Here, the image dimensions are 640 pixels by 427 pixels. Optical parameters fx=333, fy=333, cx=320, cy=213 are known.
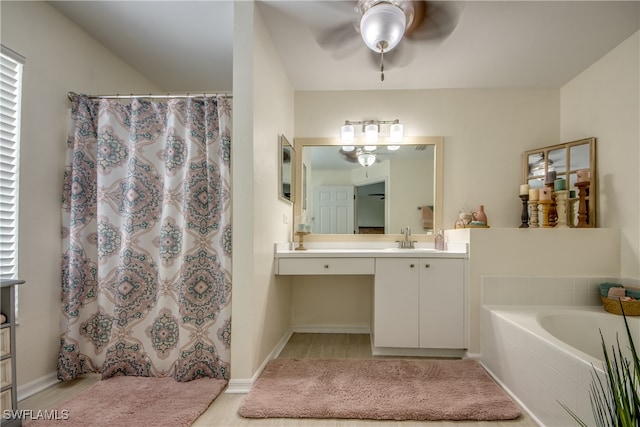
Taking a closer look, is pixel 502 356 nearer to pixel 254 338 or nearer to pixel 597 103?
pixel 254 338

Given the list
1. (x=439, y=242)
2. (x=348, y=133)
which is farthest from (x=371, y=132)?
(x=439, y=242)

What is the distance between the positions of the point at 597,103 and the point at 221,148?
293cm

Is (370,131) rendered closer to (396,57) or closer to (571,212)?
(396,57)

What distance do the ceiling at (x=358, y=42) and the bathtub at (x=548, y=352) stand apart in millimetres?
1914

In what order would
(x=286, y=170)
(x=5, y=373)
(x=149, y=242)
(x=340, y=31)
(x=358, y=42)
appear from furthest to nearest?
(x=286, y=170) → (x=358, y=42) → (x=340, y=31) → (x=149, y=242) → (x=5, y=373)

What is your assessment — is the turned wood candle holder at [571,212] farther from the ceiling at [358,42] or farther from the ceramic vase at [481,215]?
the ceiling at [358,42]

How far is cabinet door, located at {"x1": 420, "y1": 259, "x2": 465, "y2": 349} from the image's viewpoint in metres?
2.55

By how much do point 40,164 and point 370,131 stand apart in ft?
8.23

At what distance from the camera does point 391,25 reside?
1.81 metres

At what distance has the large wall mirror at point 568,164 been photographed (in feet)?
8.70

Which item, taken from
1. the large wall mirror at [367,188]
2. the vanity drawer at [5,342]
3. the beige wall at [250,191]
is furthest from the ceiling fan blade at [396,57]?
the vanity drawer at [5,342]

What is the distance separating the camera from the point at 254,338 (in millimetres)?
2076

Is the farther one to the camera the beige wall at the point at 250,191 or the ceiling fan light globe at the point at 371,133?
the ceiling fan light globe at the point at 371,133

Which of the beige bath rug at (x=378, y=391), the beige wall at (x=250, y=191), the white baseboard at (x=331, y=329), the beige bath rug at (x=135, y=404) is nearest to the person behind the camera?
the beige bath rug at (x=135, y=404)
